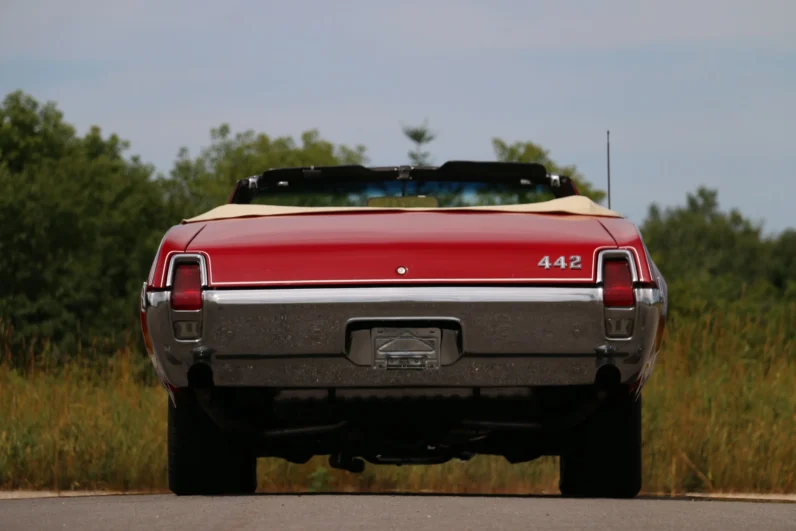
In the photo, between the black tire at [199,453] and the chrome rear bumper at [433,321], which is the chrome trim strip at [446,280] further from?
the black tire at [199,453]

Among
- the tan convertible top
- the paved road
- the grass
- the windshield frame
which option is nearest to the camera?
the paved road

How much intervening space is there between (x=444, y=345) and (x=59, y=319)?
27784 mm

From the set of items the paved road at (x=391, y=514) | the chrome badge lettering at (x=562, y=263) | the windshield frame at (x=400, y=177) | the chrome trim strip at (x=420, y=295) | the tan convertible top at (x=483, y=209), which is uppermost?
the windshield frame at (x=400, y=177)

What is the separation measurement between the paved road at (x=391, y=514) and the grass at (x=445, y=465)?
8.44 feet

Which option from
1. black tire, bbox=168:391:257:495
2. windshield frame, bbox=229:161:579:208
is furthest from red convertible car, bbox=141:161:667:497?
windshield frame, bbox=229:161:579:208

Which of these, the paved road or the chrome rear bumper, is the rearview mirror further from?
the paved road

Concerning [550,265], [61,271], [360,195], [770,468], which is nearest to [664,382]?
[770,468]

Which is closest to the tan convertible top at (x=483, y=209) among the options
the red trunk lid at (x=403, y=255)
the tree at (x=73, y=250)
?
the red trunk lid at (x=403, y=255)

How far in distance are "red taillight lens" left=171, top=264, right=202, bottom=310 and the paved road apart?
820mm

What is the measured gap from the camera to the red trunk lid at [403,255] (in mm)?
5750

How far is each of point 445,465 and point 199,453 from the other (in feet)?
11.7

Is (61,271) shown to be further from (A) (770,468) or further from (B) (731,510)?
(B) (731,510)

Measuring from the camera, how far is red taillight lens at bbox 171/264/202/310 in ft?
19.0

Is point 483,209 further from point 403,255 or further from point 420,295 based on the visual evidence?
point 420,295
